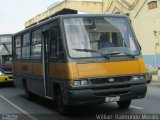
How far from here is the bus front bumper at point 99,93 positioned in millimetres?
10047

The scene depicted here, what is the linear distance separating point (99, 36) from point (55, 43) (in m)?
1.30

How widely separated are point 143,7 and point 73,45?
92.4 feet

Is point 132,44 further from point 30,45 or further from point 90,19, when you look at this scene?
point 30,45

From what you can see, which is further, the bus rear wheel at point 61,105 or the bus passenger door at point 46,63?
the bus passenger door at point 46,63

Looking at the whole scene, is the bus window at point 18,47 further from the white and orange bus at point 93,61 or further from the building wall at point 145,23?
the building wall at point 145,23

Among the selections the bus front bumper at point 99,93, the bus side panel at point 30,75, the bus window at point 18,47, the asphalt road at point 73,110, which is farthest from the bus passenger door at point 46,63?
the bus window at point 18,47

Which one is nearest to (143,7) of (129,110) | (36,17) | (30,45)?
(30,45)

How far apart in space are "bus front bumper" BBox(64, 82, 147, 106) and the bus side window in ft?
4.07

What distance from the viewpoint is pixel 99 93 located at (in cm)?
1019

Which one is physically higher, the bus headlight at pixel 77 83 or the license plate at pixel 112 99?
the bus headlight at pixel 77 83

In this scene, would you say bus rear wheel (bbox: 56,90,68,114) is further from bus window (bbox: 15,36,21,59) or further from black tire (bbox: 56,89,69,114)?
bus window (bbox: 15,36,21,59)

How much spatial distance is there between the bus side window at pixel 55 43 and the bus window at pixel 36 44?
136 centimetres

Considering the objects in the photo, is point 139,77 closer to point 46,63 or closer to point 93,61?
point 93,61

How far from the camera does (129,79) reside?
415 inches
